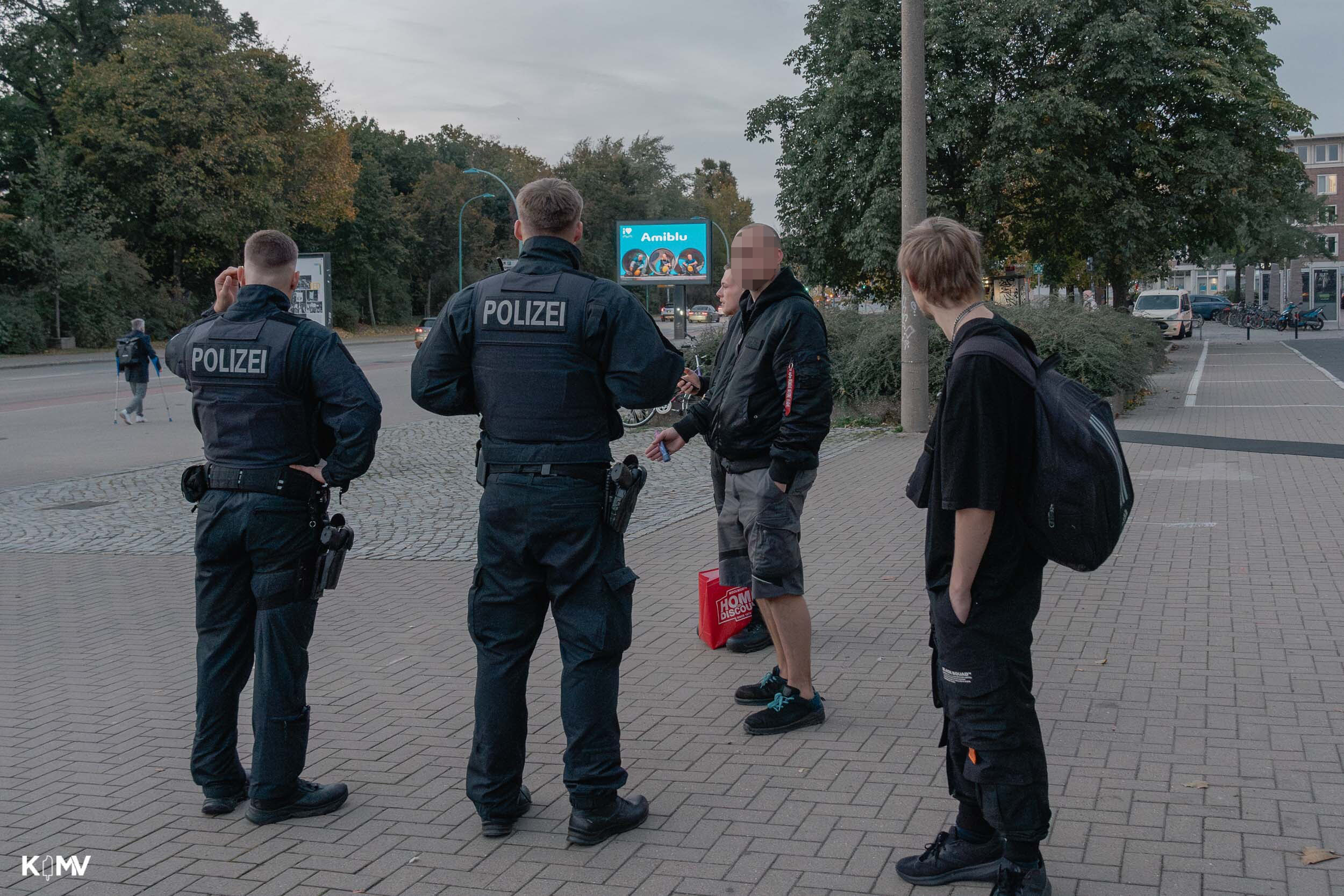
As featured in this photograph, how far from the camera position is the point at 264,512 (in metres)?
3.71

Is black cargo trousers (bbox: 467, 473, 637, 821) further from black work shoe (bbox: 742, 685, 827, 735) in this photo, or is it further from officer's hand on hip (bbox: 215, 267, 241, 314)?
officer's hand on hip (bbox: 215, 267, 241, 314)

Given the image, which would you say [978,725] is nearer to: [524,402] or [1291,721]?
[524,402]

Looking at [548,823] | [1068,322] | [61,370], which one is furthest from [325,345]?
[61,370]

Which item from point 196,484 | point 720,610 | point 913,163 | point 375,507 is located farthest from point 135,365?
point 196,484

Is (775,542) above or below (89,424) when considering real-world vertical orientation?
above

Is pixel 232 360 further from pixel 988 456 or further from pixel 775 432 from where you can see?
pixel 988 456

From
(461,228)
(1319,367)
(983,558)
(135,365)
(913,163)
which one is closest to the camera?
(983,558)

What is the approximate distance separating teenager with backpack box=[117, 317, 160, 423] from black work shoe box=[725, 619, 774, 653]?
1515 cm

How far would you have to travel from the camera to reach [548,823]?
12.3 ft

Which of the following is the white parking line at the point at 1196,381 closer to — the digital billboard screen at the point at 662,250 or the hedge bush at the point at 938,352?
the hedge bush at the point at 938,352

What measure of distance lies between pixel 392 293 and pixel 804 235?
1850 inches

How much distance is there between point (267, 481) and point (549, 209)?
48.9 inches

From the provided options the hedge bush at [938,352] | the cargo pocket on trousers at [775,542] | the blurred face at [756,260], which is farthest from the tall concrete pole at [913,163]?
the cargo pocket on trousers at [775,542]

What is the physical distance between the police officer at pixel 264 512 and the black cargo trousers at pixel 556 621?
23.5 inches
